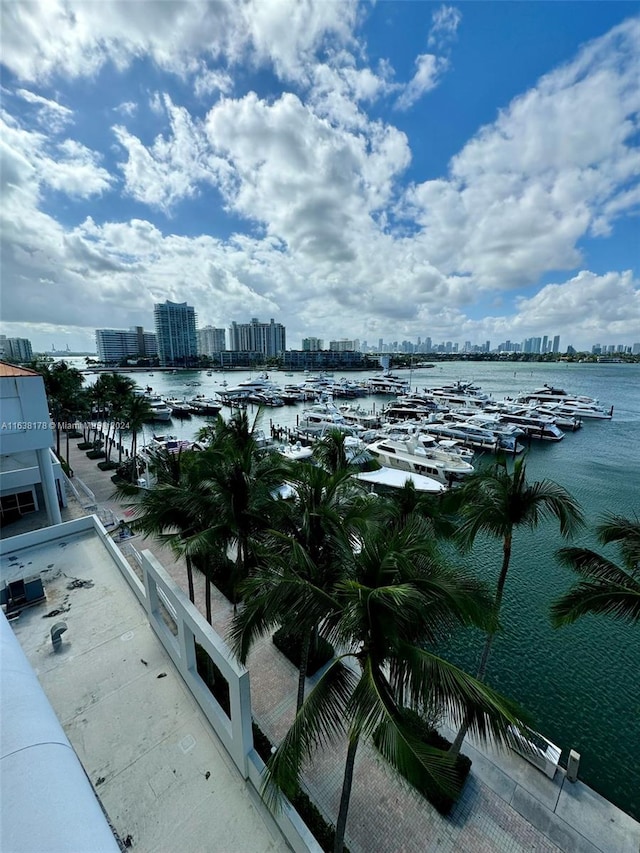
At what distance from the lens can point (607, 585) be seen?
6363 mm

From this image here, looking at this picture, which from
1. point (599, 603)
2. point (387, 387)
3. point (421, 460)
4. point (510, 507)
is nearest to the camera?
point (599, 603)

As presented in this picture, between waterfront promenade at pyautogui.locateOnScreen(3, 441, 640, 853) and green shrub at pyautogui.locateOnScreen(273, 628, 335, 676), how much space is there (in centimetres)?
Result: 169

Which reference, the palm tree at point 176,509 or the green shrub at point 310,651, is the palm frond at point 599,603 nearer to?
the green shrub at point 310,651

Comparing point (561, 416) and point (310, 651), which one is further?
point (561, 416)

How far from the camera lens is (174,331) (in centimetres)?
16700

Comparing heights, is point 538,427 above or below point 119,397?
below

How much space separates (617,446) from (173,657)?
152 ft

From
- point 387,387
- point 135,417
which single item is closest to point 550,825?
point 135,417

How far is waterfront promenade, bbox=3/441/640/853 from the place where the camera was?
259 inches

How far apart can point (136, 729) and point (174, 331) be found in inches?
7050

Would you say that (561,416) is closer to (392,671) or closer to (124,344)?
(392,671)

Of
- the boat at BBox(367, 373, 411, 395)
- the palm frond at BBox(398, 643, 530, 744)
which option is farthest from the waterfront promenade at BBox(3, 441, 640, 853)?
the boat at BBox(367, 373, 411, 395)

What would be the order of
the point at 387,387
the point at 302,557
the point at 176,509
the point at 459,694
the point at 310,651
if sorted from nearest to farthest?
the point at 459,694, the point at 302,557, the point at 176,509, the point at 310,651, the point at 387,387

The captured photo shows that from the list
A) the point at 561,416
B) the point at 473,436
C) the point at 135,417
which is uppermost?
the point at 135,417
